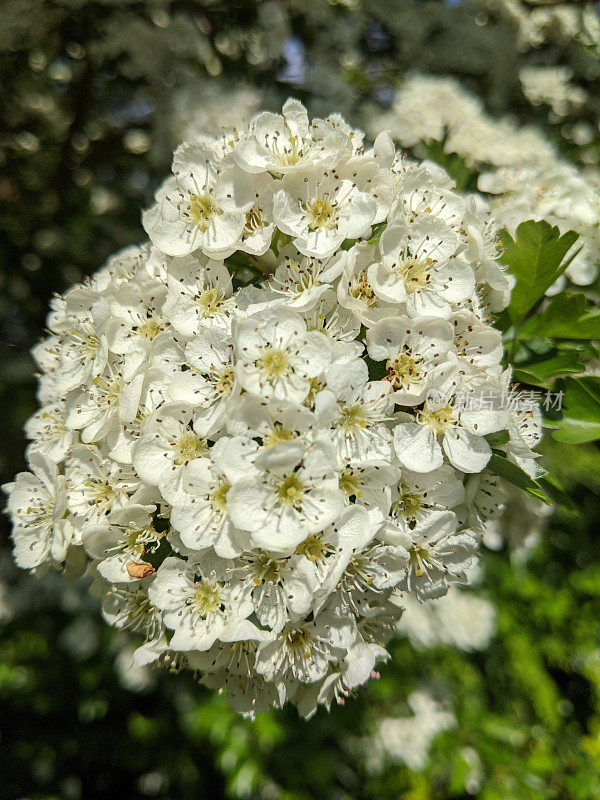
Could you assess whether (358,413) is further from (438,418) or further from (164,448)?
(164,448)

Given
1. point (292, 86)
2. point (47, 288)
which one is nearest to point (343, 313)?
point (292, 86)

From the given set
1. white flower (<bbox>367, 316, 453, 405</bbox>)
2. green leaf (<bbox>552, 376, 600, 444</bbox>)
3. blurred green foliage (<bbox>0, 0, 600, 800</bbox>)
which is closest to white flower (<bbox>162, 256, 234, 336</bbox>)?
white flower (<bbox>367, 316, 453, 405</bbox>)

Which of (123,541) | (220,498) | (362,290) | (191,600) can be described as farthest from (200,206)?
(191,600)

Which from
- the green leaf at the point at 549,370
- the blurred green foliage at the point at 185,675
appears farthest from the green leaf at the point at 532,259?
the blurred green foliage at the point at 185,675

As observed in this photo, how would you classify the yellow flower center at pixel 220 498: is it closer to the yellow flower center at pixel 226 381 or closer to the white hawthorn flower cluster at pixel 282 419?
the white hawthorn flower cluster at pixel 282 419

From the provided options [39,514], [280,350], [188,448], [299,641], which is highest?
[280,350]

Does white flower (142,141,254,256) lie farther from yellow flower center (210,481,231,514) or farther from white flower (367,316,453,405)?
yellow flower center (210,481,231,514)
